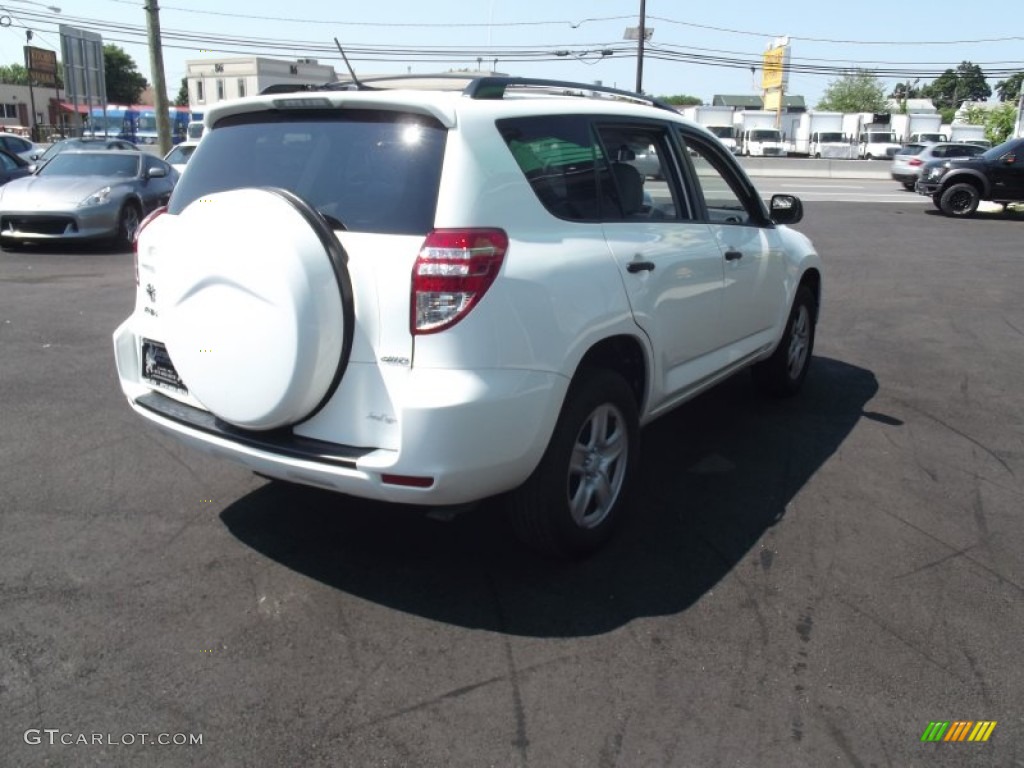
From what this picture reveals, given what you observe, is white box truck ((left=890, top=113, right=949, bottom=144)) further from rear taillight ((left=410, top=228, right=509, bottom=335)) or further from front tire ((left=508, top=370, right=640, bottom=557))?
rear taillight ((left=410, top=228, right=509, bottom=335))

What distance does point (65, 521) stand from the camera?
3961 mm

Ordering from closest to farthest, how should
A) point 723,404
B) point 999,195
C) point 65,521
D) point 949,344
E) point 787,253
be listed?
point 65,521 < point 787,253 < point 723,404 < point 949,344 < point 999,195

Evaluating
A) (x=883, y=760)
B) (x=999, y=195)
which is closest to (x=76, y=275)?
(x=883, y=760)

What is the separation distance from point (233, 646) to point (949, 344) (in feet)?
22.5

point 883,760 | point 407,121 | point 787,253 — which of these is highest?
point 407,121

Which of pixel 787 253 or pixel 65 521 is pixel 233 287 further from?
pixel 787 253

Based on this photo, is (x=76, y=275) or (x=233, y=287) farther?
(x=76, y=275)

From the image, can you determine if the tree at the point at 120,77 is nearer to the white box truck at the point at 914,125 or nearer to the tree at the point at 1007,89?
the white box truck at the point at 914,125

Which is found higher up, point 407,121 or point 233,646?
point 407,121

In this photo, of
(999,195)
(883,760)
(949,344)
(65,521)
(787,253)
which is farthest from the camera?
(999,195)

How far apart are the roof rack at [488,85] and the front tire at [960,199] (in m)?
18.5

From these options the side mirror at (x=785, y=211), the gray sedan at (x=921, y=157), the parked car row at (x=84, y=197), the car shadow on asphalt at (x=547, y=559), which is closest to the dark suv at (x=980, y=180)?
the gray sedan at (x=921, y=157)

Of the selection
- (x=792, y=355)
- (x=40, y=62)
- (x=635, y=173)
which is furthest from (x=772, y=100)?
(x=635, y=173)

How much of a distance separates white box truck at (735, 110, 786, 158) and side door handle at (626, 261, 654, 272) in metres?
51.9
